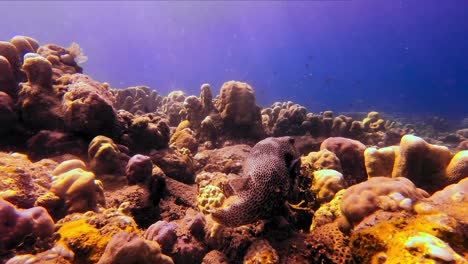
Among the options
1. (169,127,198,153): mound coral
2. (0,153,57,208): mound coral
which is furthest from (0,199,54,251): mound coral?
(169,127,198,153): mound coral

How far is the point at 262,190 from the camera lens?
11.3ft

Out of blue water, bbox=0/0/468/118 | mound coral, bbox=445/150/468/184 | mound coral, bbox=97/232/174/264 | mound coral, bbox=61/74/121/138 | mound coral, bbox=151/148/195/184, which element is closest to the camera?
mound coral, bbox=97/232/174/264

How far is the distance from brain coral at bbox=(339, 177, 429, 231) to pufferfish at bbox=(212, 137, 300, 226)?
0.84 metres

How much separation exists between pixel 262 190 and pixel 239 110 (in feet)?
16.3

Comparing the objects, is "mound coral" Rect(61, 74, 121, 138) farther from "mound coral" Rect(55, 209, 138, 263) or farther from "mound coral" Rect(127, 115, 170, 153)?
"mound coral" Rect(55, 209, 138, 263)

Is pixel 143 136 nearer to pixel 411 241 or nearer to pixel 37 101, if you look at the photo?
pixel 37 101

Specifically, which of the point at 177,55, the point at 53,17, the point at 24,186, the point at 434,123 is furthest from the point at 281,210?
the point at 177,55

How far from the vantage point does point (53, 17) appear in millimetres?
105875

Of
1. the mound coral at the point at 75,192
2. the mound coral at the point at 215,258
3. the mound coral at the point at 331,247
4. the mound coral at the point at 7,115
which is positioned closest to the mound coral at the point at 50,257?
the mound coral at the point at 75,192

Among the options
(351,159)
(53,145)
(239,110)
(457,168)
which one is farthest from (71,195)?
(457,168)

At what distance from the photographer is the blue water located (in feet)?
320

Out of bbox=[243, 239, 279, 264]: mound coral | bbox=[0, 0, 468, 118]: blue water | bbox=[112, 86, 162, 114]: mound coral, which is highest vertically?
bbox=[0, 0, 468, 118]: blue water

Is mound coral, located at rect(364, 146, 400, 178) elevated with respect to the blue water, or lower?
lower

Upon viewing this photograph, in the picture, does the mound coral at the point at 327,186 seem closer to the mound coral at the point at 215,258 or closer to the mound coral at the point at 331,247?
the mound coral at the point at 331,247
